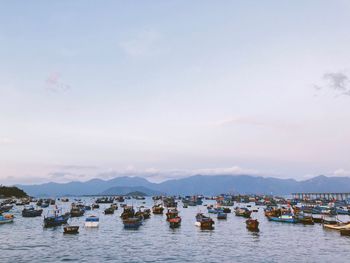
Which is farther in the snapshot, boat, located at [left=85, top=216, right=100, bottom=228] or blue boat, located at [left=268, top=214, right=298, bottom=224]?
blue boat, located at [left=268, top=214, right=298, bottom=224]

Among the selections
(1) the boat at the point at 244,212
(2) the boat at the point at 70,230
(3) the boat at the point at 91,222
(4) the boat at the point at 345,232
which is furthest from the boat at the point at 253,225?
(2) the boat at the point at 70,230

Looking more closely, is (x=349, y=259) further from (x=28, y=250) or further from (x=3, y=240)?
(x=3, y=240)

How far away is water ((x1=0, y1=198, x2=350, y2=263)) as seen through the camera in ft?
178

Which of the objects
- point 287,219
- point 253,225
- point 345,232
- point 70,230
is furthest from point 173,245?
point 287,219

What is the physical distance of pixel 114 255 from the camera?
184ft

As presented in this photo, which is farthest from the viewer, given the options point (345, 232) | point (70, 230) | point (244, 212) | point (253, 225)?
point (244, 212)

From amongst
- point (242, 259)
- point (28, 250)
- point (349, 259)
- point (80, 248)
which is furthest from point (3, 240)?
point (349, 259)

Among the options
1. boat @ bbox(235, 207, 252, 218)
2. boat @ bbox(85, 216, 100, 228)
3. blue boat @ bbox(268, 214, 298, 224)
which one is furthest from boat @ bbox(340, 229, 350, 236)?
boat @ bbox(85, 216, 100, 228)

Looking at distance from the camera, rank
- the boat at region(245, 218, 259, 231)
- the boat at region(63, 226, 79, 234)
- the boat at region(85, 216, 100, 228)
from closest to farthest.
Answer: the boat at region(63, 226, 79, 234) → the boat at region(245, 218, 259, 231) → the boat at region(85, 216, 100, 228)

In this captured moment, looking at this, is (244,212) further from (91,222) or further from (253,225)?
(91,222)

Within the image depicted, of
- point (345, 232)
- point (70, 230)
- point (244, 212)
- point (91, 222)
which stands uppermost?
point (244, 212)

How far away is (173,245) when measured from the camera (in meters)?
66.1

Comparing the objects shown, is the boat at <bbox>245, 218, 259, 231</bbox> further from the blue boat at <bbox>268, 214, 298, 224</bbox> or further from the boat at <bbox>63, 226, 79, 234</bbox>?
the boat at <bbox>63, 226, 79, 234</bbox>

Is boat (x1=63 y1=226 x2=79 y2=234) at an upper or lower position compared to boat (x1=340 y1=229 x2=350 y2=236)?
upper
